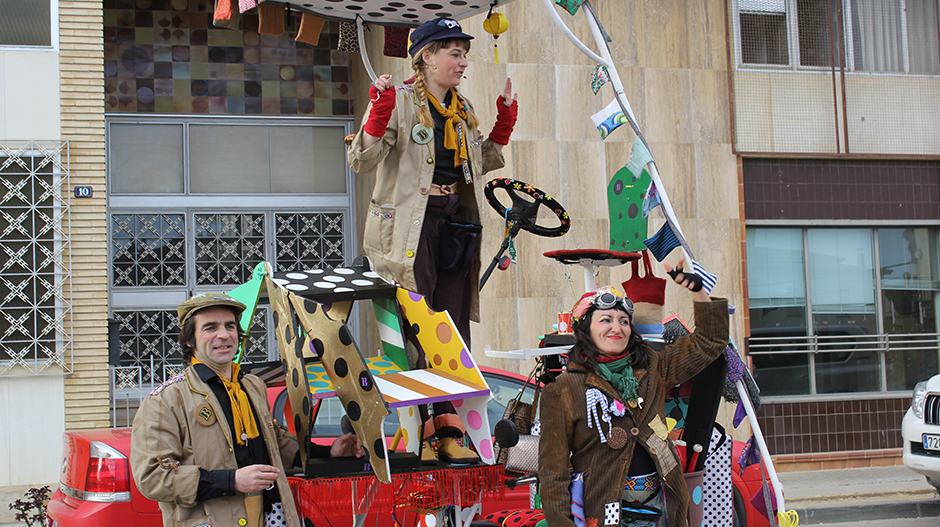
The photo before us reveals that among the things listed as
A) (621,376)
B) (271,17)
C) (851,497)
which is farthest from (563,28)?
(851,497)

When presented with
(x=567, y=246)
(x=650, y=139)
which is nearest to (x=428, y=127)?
(x=567, y=246)

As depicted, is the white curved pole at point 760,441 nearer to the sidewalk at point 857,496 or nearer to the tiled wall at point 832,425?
the sidewalk at point 857,496

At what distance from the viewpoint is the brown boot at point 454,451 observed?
3.59 metres

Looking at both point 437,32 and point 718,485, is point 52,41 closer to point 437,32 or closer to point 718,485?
point 437,32

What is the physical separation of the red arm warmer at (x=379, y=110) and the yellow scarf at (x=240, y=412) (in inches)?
52.1

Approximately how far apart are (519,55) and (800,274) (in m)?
4.57

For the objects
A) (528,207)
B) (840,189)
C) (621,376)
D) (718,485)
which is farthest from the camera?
(840,189)

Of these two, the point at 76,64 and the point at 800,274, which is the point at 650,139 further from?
the point at 76,64

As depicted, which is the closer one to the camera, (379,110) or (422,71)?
(379,110)

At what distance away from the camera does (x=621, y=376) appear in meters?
3.62

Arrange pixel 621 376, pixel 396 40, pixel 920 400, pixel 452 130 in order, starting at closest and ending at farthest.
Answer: pixel 621 376, pixel 452 130, pixel 396 40, pixel 920 400

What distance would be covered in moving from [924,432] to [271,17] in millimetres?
6778

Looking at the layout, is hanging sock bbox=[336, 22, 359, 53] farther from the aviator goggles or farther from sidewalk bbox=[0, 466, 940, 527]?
sidewalk bbox=[0, 466, 940, 527]

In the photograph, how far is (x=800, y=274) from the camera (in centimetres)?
1084
